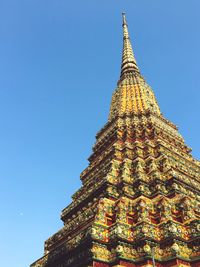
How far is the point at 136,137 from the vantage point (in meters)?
26.3

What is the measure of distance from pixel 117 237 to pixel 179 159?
1212cm

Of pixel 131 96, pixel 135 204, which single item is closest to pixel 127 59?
pixel 131 96

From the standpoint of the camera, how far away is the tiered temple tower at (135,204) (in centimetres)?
1405

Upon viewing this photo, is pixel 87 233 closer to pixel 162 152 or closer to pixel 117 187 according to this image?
pixel 117 187

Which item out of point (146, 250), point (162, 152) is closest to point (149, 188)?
point (162, 152)

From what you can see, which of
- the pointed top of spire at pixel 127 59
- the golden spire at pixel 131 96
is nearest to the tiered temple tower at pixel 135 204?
the golden spire at pixel 131 96

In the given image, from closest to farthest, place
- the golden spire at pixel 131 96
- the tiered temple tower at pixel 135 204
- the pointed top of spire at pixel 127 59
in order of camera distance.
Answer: the tiered temple tower at pixel 135 204
the golden spire at pixel 131 96
the pointed top of spire at pixel 127 59

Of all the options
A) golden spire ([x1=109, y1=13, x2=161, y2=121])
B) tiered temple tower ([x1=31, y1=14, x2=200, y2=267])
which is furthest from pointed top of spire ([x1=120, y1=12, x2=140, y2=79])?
tiered temple tower ([x1=31, y1=14, x2=200, y2=267])

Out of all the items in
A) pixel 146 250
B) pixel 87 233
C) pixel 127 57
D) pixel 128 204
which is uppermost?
pixel 127 57

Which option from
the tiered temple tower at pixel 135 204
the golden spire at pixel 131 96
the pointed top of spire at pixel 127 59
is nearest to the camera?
the tiered temple tower at pixel 135 204

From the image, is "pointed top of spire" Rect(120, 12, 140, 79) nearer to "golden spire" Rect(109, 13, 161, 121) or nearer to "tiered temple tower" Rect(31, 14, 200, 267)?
"golden spire" Rect(109, 13, 161, 121)

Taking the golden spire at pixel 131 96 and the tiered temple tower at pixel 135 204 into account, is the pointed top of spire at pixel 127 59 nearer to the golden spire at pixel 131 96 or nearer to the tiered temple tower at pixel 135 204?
the golden spire at pixel 131 96

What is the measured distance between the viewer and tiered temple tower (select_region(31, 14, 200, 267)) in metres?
14.0

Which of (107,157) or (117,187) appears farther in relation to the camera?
(107,157)
